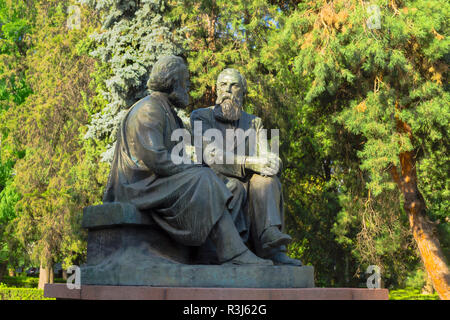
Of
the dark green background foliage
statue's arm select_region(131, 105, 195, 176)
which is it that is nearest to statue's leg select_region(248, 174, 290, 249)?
statue's arm select_region(131, 105, 195, 176)

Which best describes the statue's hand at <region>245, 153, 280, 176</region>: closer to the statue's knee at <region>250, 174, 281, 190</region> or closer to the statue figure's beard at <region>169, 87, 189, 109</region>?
the statue's knee at <region>250, 174, 281, 190</region>

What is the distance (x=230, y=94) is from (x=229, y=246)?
182 cm

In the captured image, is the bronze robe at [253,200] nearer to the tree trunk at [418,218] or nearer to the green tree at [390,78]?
the green tree at [390,78]

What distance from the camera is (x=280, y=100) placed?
18.0 metres

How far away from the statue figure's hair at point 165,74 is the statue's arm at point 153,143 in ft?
1.14

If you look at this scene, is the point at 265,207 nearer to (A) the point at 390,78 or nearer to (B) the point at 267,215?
(B) the point at 267,215

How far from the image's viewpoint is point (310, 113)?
18.5 m

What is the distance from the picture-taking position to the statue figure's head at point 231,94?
20.2ft

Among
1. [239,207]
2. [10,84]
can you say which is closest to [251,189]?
[239,207]

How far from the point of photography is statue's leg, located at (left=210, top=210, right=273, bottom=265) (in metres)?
5.02

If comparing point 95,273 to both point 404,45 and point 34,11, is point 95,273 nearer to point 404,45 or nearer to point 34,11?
point 404,45

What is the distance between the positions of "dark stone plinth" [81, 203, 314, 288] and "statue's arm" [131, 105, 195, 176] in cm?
43

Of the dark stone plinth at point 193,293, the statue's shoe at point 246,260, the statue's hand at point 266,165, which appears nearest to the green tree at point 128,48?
the statue's hand at point 266,165
